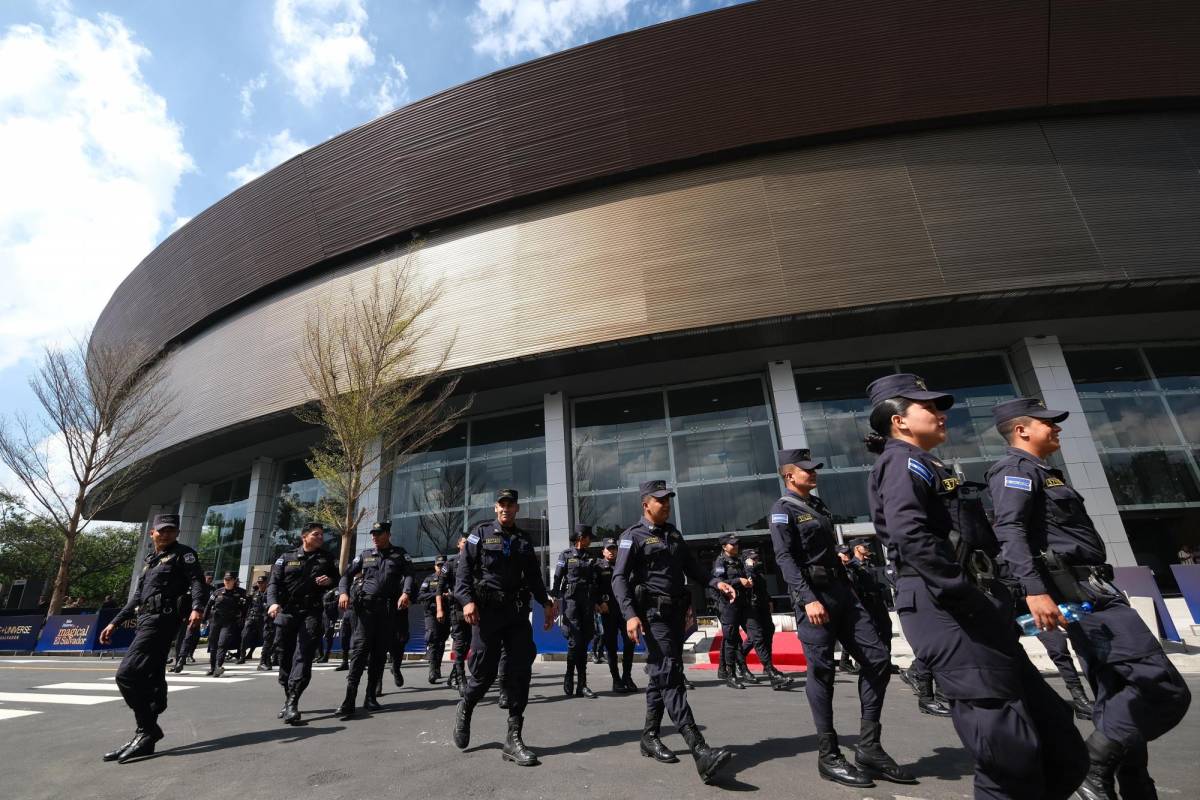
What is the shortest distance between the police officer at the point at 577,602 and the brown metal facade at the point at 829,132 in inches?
344

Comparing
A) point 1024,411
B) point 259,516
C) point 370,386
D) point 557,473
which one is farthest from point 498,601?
point 259,516

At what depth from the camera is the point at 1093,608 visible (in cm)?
271

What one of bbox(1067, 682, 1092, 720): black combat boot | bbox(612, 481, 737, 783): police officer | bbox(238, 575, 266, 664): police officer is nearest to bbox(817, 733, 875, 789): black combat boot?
bbox(612, 481, 737, 783): police officer

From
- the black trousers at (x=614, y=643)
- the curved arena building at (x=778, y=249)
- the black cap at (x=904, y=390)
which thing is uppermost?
the curved arena building at (x=778, y=249)

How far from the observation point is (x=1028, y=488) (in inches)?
116

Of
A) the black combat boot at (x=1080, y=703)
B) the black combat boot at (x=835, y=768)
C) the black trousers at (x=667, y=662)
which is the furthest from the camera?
the black combat boot at (x=1080, y=703)

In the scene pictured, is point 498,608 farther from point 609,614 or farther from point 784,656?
point 784,656

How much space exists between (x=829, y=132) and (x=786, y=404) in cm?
815

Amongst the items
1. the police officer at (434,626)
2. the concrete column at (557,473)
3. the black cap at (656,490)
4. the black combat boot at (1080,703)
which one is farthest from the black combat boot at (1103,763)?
the concrete column at (557,473)

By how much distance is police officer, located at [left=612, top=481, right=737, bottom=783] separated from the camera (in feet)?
12.3

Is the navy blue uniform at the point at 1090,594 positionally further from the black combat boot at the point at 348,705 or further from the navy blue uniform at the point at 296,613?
the navy blue uniform at the point at 296,613

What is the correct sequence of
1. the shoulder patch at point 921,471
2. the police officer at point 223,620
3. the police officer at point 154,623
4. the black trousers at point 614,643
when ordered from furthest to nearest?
1. the police officer at point 223,620
2. the black trousers at point 614,643
3. the police officer at point 154,623
4. the shoulder patch at point 921,471

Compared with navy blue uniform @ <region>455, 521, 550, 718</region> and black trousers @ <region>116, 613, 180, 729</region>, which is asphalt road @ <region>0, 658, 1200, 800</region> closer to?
black trousers @ <region>116, 613, 180, 729</region>

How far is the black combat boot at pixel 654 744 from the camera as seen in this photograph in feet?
12.2
